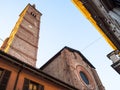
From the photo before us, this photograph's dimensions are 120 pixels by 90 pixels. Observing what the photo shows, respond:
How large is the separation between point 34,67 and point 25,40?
18416 millimetres

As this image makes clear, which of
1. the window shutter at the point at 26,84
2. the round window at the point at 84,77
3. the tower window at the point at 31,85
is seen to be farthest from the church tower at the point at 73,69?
the window shutter at the point at 26,84

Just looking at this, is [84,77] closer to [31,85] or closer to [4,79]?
[31,85]

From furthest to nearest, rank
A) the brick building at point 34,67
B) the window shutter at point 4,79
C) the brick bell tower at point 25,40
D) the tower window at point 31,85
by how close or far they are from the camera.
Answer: the brick bell tower at point 25,40, the tower window at point 31,85, the brick building at point 34,67, the window shutter at point 4,79

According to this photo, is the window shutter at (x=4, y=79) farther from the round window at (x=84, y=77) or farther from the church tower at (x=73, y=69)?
the round window at (x=84, y=77)

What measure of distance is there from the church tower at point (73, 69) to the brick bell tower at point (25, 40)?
13.8 ft

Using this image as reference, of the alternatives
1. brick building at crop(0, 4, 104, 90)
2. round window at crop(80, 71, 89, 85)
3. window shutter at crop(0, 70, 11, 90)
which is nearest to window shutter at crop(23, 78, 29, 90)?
brick building at crop(0, 4, 104, 90)

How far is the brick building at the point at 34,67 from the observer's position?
8781 mm

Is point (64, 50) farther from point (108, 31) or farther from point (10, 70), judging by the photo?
point (108, 31)

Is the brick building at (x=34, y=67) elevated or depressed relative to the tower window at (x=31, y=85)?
elevated

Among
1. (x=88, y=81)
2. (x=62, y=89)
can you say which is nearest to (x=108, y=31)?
(x=62, y=89)

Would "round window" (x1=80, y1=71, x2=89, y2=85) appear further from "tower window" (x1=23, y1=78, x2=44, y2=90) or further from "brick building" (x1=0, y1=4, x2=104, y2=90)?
"tower window" (x1=23, y1=78, x2=44, y2=90)

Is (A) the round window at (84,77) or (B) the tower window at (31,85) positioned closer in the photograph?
(B) the tower window at (31,85)

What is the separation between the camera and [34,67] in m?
9.70

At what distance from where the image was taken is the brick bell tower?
78.1 feet
